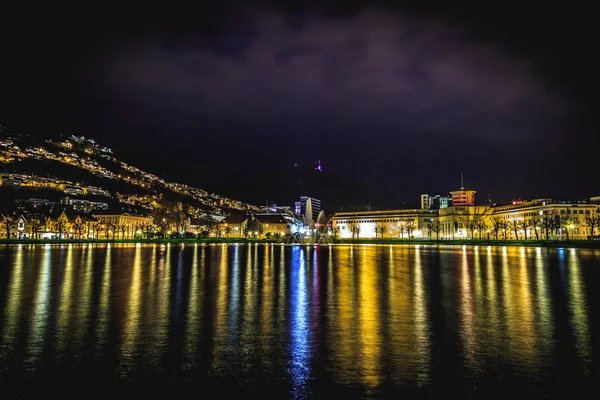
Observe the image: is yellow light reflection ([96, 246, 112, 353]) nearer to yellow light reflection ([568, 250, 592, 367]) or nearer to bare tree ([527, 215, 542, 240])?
yellow light reflection ([568, 250, 592, 367])

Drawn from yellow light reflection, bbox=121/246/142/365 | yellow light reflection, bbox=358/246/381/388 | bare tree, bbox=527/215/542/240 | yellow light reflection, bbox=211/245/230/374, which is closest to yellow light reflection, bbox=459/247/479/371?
yellow light reflection, bbox=358/246/381/388

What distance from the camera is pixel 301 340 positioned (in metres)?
12.1

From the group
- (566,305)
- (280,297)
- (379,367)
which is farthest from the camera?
(280,297)

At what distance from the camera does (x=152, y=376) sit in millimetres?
9133

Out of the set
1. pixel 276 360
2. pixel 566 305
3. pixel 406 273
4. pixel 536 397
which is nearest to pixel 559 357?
pixel 536 397

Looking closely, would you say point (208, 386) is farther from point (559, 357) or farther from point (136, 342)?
point (559, 357)

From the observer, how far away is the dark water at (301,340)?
345 inches

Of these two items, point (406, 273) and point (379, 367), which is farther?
point (406, 273)

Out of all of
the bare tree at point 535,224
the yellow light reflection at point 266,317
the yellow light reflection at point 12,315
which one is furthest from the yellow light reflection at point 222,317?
the bare tree at point 535,224

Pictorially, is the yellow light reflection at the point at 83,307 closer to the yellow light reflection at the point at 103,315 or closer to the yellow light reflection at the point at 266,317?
the yellow light reflection at the point at 103,315

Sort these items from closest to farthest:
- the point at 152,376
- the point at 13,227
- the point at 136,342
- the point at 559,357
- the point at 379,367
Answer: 1. the point at 152,376
2. the point at 379,367
3. the point at 559,357
4. the point at 136,342
5. the point at 13,227

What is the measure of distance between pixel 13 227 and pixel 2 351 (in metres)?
156

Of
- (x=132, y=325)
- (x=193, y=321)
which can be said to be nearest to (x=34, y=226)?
(x=132, y=325)

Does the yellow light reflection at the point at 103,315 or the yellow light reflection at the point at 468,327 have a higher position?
the yellow light reflection at the point at 103,315
